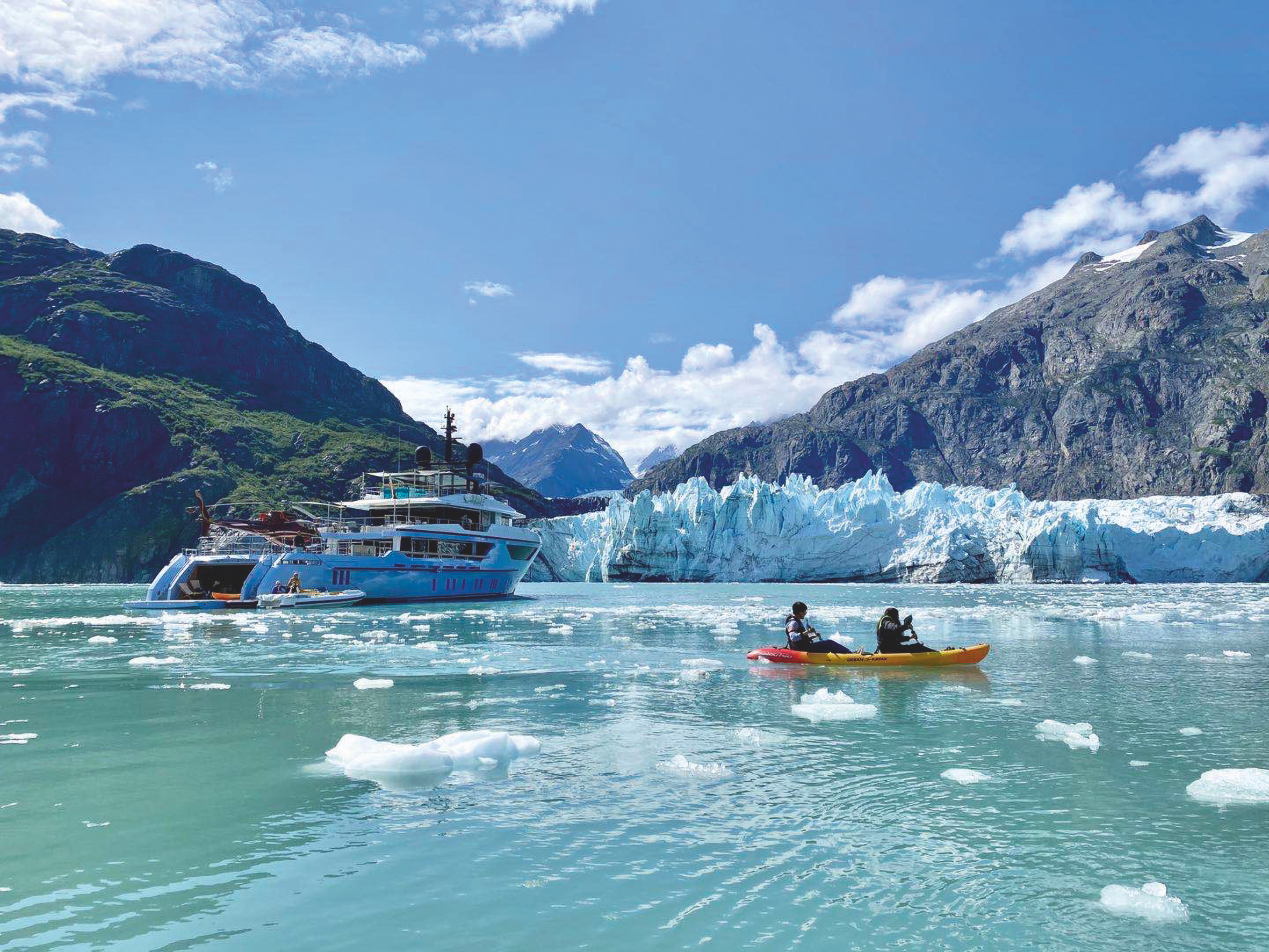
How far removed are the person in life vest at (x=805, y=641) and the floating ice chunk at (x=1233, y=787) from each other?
1318 cm

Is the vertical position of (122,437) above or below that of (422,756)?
above

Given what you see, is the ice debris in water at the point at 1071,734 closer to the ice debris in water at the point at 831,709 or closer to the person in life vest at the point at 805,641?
the ice debris in water at the point at 831,709

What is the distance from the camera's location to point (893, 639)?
2388 cm

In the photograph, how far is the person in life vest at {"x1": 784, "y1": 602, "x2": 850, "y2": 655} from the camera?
79.0 ft

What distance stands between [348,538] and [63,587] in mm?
78241

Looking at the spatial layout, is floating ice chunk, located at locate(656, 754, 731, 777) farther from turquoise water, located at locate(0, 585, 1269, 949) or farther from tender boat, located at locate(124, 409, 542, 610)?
tender boat, located at locate(124, 409, 542, 610)

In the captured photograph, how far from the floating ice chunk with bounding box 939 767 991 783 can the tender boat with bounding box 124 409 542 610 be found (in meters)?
45.0

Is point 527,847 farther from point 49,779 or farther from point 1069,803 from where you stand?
point 49,779

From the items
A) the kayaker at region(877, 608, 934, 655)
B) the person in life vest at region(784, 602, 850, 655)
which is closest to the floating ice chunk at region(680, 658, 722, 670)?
the person in life vest at region(784, 602, 850, 655)

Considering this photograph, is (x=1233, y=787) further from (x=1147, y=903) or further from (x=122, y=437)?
(x=122, y=437)

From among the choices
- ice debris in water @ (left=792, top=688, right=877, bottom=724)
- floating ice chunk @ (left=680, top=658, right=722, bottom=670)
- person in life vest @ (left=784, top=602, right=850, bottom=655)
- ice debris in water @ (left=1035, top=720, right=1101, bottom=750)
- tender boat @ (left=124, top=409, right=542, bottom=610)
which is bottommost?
floating ice chunk @ (left=680, top=658, right=722, bottom=670)

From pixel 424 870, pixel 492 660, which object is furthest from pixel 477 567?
pixel 424 870

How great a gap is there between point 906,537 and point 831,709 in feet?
335

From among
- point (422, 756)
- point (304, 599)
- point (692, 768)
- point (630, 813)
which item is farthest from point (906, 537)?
point (630, 813)
